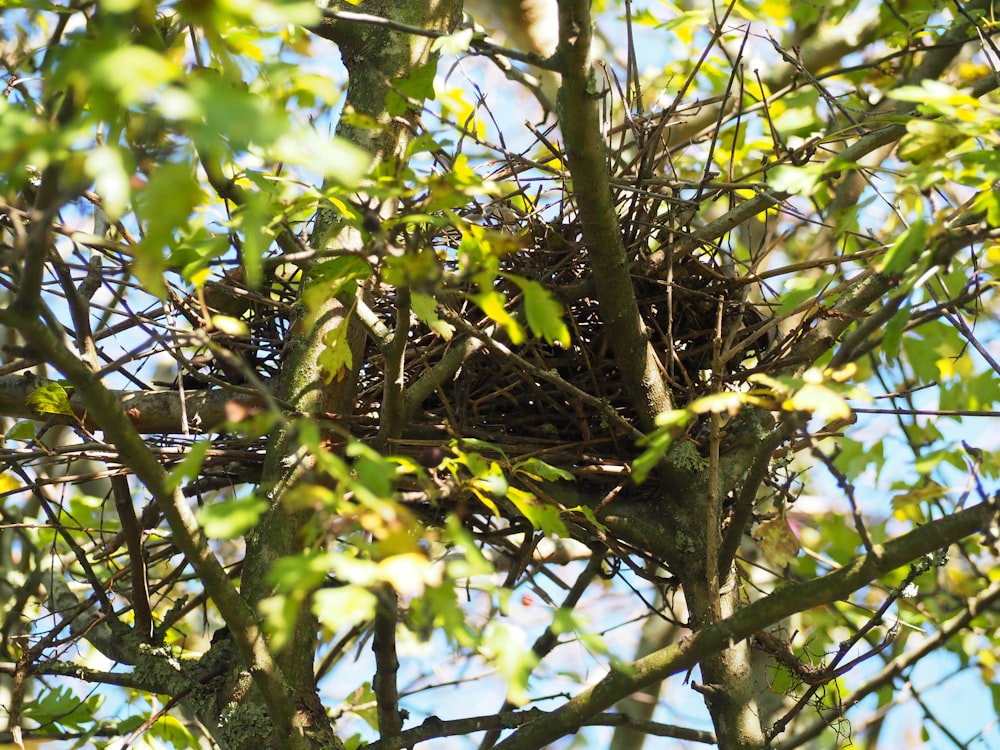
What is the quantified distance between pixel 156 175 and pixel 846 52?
304cm

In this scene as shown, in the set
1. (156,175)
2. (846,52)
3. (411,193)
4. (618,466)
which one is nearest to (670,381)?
(618,466)

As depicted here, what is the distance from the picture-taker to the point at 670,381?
163 cm

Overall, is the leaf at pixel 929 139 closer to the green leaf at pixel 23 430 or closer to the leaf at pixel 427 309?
the leaf at pixel 427 309

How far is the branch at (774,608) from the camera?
43.6 inches

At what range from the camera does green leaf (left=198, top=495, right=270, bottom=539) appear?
735 mm

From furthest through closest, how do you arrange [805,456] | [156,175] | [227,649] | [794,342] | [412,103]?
1. [805,456]
2. [794,342]
3. [227,649]
4. [412,103]
5. [156,175]

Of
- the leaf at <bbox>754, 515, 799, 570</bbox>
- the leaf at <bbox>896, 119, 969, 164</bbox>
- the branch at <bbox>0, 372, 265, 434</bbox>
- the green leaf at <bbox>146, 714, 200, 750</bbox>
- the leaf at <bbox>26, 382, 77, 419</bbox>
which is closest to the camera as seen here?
the leaf at <bbox>896, 119, 969, 164</bbox>

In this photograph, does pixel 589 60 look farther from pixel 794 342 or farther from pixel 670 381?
pixel 794 342

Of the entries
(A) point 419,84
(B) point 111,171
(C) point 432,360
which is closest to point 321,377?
(C) point 432,360

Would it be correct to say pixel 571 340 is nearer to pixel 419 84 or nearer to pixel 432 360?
pixel 432 360

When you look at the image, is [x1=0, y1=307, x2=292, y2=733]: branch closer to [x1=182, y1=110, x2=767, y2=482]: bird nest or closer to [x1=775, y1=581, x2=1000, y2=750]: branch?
[x1=182, y1=110, x2=767, y2=482]: bird nest

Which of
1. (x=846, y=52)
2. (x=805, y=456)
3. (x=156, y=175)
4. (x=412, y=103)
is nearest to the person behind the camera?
(x=156, y=175)

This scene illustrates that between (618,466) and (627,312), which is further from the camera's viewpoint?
(618,466)

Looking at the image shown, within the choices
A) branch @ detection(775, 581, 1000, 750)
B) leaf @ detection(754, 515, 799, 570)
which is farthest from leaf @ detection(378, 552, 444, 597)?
leaf @ detection(754, 515, 799, 570)
